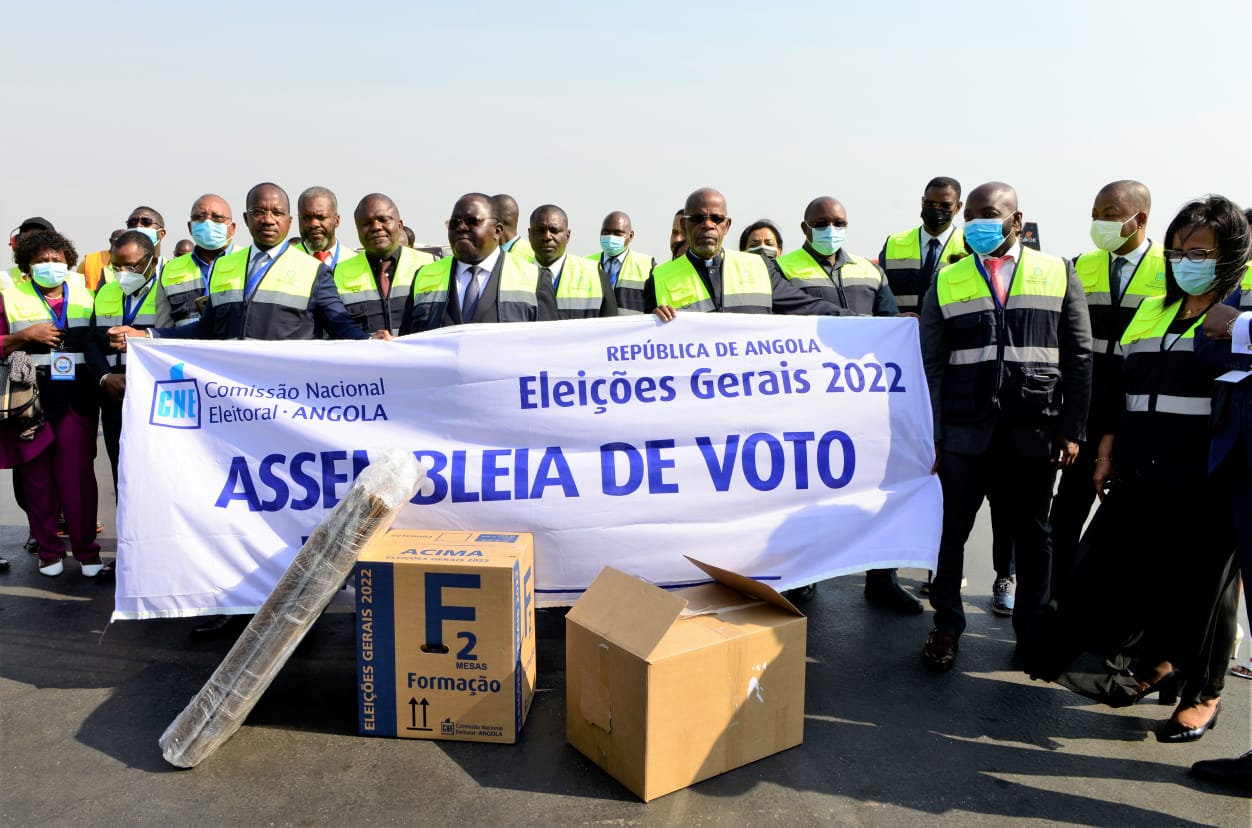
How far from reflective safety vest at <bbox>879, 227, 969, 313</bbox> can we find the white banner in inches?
86.6

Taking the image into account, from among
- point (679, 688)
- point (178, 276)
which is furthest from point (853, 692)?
point (178, 276)

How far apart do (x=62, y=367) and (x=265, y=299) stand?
179 cm

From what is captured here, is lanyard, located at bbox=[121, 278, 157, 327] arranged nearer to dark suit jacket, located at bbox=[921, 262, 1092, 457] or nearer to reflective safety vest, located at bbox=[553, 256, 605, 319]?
reflective safety vest, located at bbox=[553, 256, 605, 319]

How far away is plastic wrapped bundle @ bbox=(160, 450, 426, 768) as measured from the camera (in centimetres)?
328

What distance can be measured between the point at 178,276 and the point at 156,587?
215cm

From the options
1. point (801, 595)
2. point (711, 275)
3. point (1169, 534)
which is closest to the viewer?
point (1169, 534)

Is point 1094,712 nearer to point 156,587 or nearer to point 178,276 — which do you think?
point 156,587

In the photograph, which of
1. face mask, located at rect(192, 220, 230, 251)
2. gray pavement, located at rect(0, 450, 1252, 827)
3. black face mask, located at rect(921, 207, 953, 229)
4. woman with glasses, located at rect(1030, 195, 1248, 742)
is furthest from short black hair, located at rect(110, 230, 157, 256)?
woman with glasses, located at rect(1030, 195, 1248, 742)

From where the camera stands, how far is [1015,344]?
4.09 meters

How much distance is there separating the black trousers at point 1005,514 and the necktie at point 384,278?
4014mm

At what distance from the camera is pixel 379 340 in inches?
165

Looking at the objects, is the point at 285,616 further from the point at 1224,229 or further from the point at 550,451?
the point at 1224,229

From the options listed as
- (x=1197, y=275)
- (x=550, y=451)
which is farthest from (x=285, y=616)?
(x=1197, y=275)

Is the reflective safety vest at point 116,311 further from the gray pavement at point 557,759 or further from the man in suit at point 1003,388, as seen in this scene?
the man in suit at point 1003,388
